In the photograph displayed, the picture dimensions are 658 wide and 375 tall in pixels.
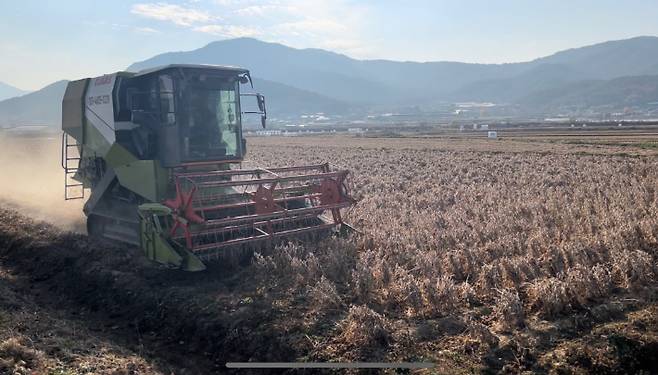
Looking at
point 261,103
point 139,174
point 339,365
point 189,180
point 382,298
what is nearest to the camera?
point 339,365

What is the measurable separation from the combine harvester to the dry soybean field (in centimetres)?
61

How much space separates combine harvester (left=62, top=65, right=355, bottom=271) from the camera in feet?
33.3

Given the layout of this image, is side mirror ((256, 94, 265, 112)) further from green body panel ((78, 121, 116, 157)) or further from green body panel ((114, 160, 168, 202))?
green body panel ((78, 121, 116, 157))

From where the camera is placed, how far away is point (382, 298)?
25.8ft

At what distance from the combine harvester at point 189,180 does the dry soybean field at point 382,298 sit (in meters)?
0.61

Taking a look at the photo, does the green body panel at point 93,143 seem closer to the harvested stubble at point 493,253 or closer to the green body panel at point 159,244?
the green body panel at point 159,244

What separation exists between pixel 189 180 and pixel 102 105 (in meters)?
4.72

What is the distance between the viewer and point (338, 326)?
719cm

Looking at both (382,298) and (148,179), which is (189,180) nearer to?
(148,179)

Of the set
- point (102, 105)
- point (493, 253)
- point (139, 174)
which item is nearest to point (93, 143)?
point (102, 105)

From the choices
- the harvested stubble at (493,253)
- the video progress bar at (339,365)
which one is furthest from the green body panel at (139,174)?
the video progress bar at (339,365)

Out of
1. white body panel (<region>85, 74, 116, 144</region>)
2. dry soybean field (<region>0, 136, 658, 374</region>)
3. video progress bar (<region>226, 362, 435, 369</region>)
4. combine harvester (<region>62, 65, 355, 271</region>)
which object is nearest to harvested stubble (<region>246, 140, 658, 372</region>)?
dry soybean field (<region>0, 136, 658, 374</region>)

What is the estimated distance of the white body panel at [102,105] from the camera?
1302 centimetres

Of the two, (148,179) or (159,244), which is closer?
(159,244)
